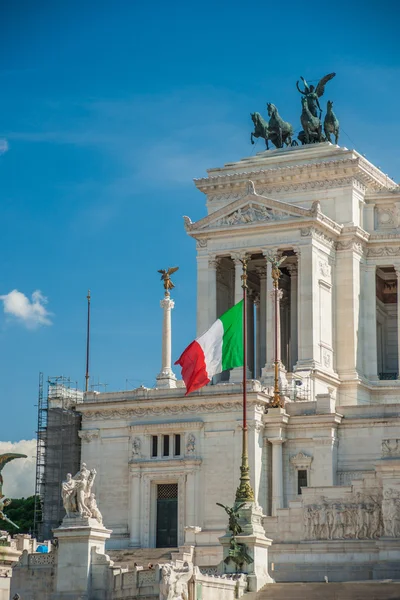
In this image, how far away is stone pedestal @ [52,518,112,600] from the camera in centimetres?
6075

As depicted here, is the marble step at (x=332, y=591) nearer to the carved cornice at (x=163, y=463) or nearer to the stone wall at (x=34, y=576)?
the stone wall at (x=34, y=576)

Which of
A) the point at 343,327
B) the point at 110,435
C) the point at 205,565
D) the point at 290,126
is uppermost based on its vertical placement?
the point at 290,126

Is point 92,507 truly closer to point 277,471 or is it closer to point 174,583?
point 174,583

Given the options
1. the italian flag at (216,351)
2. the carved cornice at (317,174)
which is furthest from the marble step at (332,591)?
the carved cornice at (317,174)

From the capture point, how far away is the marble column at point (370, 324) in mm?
90188

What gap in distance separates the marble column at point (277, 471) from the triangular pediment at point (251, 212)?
52.0 ft

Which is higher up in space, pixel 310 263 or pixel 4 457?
pixel 310 263

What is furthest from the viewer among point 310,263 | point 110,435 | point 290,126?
point 290,126

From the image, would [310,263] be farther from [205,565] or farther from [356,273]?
[205,565]

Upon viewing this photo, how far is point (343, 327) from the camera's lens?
294 ft

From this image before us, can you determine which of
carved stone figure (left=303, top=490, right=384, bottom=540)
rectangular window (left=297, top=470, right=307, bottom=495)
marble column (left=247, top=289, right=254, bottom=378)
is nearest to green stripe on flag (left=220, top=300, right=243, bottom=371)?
carved stone figure (left=303, top=490, right=384, bottom=540)

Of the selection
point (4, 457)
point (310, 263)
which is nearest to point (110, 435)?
point (310, 263)

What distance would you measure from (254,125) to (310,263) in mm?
14385

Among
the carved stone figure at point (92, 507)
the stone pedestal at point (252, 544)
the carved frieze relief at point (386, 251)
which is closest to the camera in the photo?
the stone pedestal at point (252, 544)
